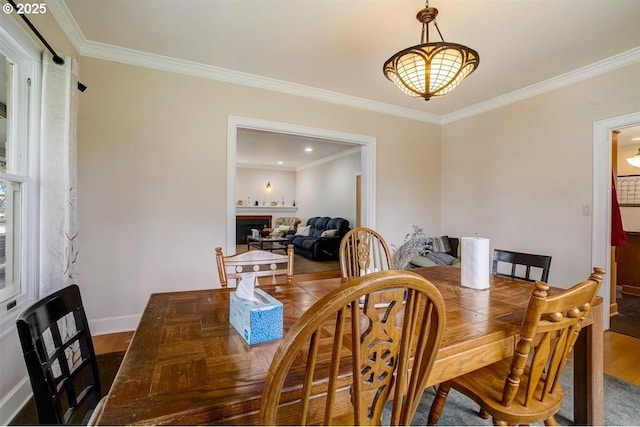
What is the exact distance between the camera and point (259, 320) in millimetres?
964

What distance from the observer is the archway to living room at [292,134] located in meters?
2.97

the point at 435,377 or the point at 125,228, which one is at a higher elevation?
the point at 125,228

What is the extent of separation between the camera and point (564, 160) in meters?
3.02

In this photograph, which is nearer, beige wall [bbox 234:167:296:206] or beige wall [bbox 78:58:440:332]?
beige wall [bbox 78:58:440:332]

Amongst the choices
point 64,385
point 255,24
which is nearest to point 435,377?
point 64,385

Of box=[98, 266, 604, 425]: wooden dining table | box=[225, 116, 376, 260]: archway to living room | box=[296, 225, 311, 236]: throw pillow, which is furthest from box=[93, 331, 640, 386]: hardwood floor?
box=[296, 225, 311, 236]: throw pillow

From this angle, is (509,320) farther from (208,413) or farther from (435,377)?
(208,413)

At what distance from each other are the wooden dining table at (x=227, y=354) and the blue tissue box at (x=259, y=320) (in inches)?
1.1

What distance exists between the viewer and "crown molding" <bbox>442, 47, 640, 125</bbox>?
257 centimetres

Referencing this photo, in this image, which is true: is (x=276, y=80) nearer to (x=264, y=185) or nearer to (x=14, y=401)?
(x=14, y=401)

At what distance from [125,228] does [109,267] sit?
1.17 ft

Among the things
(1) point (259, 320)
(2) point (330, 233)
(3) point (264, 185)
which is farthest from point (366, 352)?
(3) point (264, 185)

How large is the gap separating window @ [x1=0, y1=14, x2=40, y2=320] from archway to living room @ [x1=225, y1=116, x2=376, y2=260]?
4.72ft

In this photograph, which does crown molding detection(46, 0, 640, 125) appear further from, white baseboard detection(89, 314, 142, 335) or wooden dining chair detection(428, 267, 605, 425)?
wooden dining chair detection(428, 267, 605, 425)
